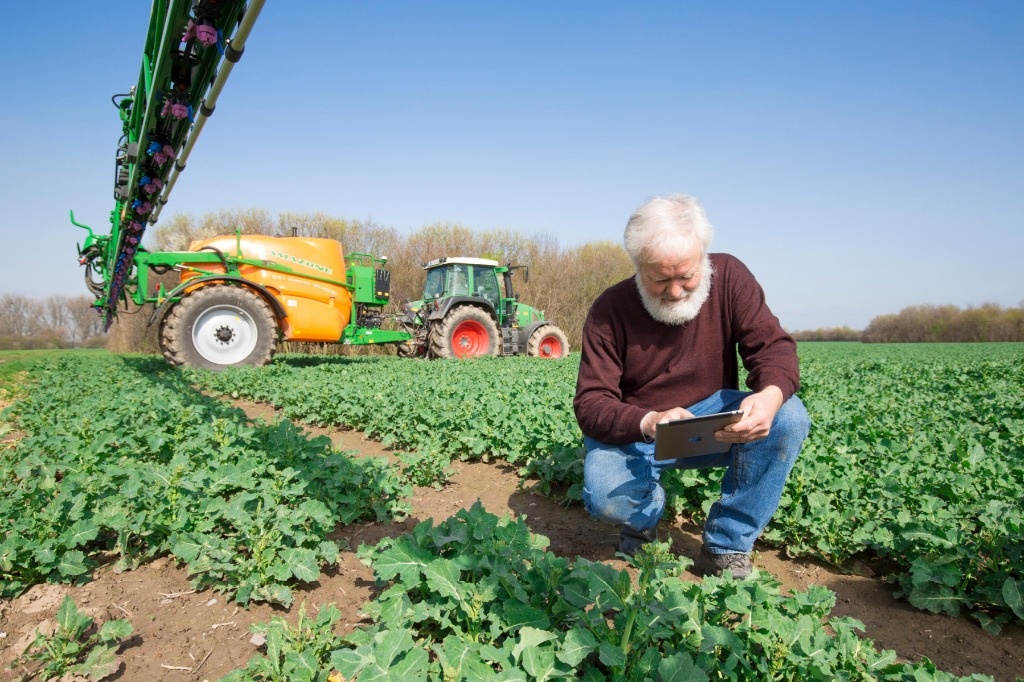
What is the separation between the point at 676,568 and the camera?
1.96 metres

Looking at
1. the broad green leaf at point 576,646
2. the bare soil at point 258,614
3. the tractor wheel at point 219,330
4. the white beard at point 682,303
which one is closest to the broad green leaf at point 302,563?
the bare soil at point 258,614

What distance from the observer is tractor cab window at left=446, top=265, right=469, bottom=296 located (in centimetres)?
1307

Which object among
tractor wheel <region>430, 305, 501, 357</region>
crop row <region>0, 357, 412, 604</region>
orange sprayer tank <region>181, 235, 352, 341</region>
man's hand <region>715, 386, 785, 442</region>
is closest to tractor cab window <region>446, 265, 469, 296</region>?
tractor wheel <region>430, 305, 501, 357</region>

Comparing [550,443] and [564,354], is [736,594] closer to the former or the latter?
[550,443]

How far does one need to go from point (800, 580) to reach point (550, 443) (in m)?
1.81

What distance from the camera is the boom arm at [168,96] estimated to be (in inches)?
123

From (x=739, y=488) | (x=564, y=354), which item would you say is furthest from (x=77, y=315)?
(x=739, y=488)

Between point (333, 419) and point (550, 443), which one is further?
point (333, 419)

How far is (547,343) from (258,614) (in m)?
13.0

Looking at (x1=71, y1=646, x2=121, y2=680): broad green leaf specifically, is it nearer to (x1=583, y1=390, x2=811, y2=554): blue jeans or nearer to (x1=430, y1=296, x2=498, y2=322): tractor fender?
(x1=583, y1=390, x2=811, y2=554): blue jeans

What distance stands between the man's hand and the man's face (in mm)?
497

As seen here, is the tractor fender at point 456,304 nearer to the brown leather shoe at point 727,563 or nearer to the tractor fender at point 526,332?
the tractor fender at point 526,332

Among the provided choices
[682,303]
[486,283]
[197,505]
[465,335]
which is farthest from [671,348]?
[486,283]

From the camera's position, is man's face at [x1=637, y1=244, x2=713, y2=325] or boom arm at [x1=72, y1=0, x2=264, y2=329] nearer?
man's face at [x1=637, y1=244, x2=713, y2=325]
